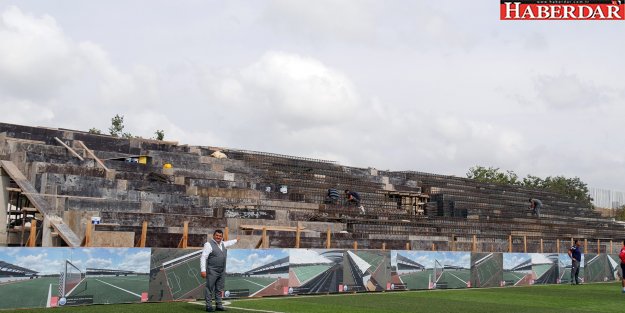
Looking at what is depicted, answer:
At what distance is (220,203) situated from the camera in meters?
24.7

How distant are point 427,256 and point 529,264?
6.51m

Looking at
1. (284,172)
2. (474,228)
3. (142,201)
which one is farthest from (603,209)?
(142,201)

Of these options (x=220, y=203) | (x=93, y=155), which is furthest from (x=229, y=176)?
(x=93, y=155)

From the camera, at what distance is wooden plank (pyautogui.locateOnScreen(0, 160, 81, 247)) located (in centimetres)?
1718

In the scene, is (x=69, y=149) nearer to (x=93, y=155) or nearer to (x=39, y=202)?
(x=93, y=155)

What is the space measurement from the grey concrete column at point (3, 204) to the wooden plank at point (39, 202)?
458 mm

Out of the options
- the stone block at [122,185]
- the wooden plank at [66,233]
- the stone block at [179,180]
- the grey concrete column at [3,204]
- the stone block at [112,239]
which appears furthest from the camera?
the stone block at [179,180]

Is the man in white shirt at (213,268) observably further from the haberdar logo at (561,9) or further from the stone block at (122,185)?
the haberdar logo at (561,9)

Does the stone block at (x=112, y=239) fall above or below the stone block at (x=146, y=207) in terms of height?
below

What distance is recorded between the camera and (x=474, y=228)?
34.7 metres

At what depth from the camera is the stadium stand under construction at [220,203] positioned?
19.7 meters

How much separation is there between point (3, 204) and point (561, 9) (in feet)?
66.7

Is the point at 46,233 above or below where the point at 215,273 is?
above

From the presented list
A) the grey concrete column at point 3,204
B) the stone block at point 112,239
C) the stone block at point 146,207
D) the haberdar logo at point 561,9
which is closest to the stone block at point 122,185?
the stone block at point 146,207
